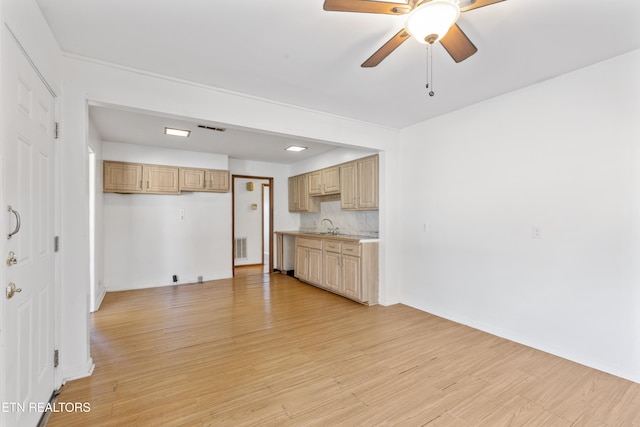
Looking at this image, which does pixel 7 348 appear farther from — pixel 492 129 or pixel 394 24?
pixel 492 129

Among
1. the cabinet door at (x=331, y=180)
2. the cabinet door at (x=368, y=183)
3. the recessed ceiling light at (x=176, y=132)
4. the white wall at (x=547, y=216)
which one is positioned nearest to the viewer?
the white wall at (x=547, y=216)

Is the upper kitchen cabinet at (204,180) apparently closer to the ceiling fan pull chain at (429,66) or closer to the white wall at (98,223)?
the white wall at (98,223)

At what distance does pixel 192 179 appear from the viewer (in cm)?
548

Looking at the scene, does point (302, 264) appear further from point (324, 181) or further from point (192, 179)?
point (192, 179)

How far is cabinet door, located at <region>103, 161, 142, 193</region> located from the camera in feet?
15.8

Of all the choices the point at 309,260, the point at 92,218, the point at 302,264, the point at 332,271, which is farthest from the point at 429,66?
the point at 92,218

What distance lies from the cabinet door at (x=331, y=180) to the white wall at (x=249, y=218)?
2.54 m

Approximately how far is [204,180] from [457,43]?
4.94 m

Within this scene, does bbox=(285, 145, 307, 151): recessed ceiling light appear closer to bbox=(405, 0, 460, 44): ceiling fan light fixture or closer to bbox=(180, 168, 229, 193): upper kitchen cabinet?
bbox=(180, 168, 229, 193): upper kitchen cabinet

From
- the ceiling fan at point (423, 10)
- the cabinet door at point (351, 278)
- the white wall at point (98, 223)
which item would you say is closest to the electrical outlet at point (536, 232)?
the cabinet door at point (351, 278)

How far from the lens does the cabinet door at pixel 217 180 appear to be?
5.64 m

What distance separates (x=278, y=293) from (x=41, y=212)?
3.51m

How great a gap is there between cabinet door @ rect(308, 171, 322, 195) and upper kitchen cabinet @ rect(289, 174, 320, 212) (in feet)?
0.53

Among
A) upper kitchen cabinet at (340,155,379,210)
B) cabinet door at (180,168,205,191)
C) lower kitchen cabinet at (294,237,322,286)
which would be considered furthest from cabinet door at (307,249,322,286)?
cabinet door at (180,168,205,191)
